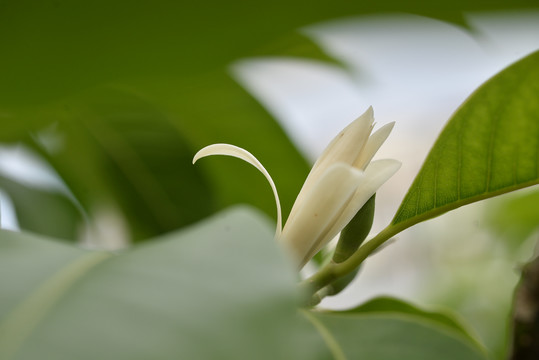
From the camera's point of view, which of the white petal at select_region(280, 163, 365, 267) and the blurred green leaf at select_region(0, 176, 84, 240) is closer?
the white petal at select_region(280, 163, 365, 267)

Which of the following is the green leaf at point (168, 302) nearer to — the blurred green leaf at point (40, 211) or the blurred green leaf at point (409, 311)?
the blurred green leaf at point (409, 311)

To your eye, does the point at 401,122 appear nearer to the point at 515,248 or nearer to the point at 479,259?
the point at 479,259

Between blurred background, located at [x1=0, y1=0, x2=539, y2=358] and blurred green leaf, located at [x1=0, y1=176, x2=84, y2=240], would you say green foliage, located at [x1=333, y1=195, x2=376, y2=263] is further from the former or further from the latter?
blurred green leaf, located at [x1=0, y1=176, x2=84, y2=240]

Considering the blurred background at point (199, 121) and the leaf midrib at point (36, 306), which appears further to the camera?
the blurred background at point (199, 121)

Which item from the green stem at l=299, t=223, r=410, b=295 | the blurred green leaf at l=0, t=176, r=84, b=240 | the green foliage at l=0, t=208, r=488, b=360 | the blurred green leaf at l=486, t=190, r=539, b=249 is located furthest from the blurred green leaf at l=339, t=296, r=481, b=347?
the blurred green leaf at l=0, t=176, r=84, b=240

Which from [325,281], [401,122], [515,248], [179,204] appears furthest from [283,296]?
[401,122]

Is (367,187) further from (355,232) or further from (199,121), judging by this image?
(199,121)

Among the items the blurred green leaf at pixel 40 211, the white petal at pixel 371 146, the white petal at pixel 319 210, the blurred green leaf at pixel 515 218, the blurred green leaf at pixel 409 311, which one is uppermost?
the blurred green leaf at pixel 40 211

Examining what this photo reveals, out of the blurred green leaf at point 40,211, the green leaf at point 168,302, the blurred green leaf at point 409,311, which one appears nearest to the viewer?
the green leaf at point 168,302

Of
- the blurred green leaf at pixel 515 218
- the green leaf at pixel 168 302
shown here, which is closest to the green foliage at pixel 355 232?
the green leaf at pixel 168 302
